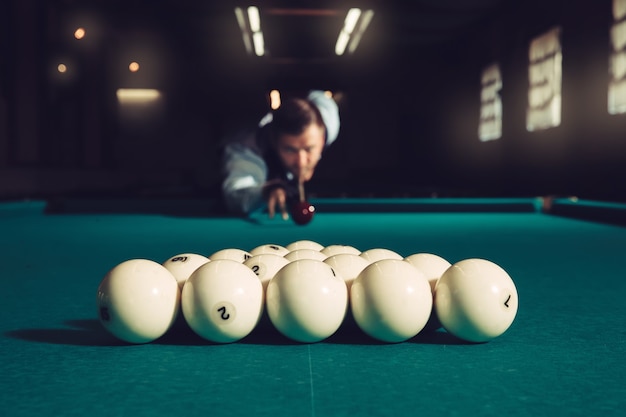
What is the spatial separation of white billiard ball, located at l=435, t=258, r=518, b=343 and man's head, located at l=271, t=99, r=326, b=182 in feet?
14.3

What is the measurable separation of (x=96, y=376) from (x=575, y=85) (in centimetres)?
843

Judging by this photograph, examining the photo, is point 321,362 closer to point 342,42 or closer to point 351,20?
point 351,20

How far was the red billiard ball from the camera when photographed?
15.8 feet

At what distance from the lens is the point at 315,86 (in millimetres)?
16547

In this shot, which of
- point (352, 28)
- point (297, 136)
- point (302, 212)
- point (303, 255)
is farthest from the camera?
point (352, 28)

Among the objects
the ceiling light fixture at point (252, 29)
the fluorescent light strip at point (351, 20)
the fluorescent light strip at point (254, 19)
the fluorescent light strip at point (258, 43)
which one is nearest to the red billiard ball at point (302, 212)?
the ceiling light fixture at point (252, 29)

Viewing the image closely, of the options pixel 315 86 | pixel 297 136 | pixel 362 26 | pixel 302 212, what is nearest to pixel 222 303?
pixel 302 212

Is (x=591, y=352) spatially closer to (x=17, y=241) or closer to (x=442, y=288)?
(x=442, y=288)

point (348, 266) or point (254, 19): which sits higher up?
point (254, 19)

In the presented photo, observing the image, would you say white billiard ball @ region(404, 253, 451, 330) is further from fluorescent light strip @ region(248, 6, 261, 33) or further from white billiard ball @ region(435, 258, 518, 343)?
fluorescent light strip @ region(248, 6, 261, 33)

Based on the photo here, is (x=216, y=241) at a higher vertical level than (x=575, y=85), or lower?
lower

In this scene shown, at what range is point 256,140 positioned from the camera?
6.35 metres

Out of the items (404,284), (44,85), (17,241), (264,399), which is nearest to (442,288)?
(404,284)

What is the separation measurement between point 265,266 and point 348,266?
0.70 feet
